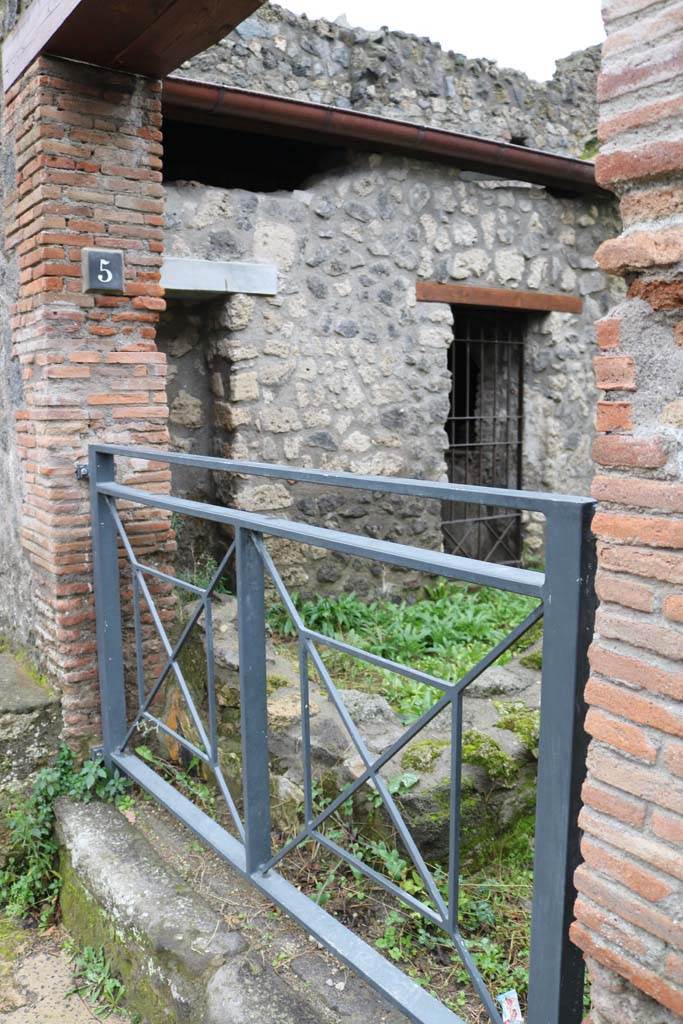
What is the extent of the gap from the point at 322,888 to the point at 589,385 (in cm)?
476

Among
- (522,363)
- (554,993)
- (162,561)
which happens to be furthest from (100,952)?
(522,363)

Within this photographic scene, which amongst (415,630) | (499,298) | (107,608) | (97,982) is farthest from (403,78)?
(97,982)

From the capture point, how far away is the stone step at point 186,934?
2084mm

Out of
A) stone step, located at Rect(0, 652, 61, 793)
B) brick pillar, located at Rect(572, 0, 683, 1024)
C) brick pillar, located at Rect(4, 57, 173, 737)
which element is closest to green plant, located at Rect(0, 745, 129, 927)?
stone step, located at Rect(0, 652, 61, 793)

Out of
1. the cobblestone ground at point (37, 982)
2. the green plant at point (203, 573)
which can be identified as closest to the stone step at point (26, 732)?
the cobblestone ground at point (37, 982)

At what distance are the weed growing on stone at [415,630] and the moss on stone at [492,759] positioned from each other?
2.06 feet

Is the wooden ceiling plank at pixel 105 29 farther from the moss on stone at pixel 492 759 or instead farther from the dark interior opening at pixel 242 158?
the moss on stone at pixel 492 759

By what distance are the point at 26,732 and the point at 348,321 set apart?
9.75 feet

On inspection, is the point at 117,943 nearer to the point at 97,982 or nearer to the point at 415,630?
the point at 97,982

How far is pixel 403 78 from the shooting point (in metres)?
5.52

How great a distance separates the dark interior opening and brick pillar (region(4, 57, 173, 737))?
1.89 metres

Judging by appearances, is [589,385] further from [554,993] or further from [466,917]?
[554,993]

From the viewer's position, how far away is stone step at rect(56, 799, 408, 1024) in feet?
6.84

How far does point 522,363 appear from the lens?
6.16 m
